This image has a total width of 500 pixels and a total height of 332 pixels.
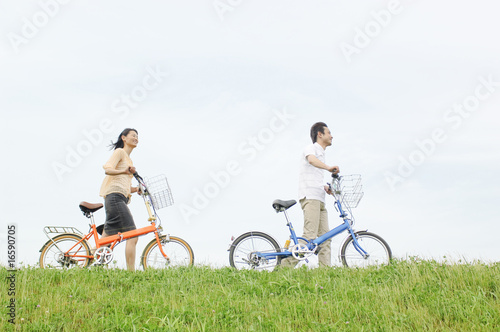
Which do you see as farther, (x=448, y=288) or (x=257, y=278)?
(x=257, y=278)

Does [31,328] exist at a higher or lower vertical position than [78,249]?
lower

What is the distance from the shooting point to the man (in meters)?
9.12

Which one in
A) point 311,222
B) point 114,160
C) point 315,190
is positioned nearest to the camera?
point 114,160

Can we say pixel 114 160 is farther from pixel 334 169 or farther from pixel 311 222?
pixel 334 169

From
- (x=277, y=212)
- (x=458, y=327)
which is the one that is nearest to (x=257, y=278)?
(x=277, y=212)

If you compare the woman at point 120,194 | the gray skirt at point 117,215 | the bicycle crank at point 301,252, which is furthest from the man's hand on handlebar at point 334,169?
the gray skirt at point 117,215

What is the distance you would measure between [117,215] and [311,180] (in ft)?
12.2

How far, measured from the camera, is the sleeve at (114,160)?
29.3 ft

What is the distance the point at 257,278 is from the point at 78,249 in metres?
3.99

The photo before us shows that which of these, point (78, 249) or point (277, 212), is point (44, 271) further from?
point (277, 212)

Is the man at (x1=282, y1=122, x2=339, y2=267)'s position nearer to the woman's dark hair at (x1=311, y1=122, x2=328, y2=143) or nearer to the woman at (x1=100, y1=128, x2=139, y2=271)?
the woman's dark hair at (x1=311, y1=122, x2=328, y2=143)

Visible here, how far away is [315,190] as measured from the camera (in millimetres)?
9234

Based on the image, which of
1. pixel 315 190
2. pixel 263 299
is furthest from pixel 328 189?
pixel 263 299

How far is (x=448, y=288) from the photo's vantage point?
7238 millimetres
